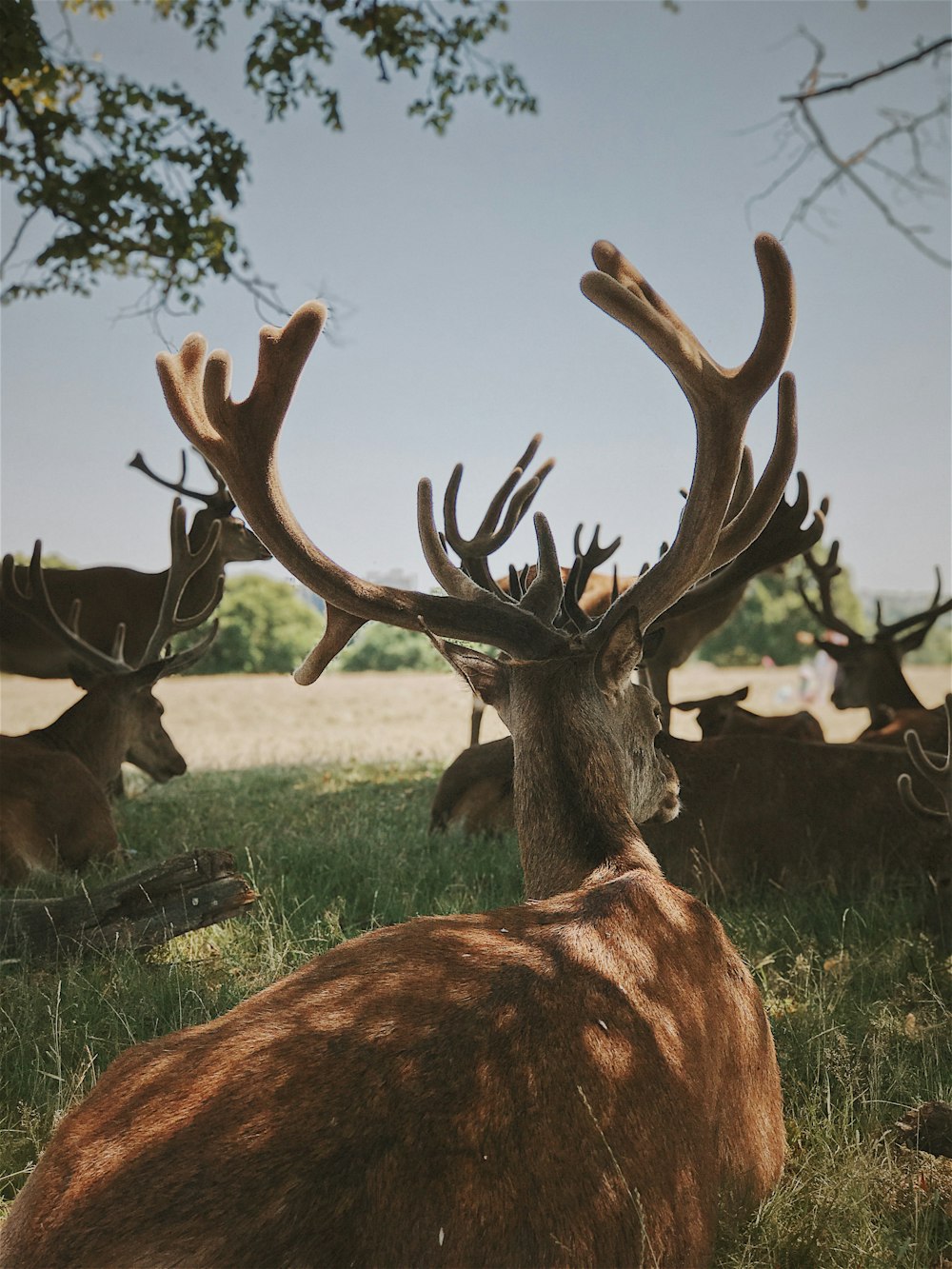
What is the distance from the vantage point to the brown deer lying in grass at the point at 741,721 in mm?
6684

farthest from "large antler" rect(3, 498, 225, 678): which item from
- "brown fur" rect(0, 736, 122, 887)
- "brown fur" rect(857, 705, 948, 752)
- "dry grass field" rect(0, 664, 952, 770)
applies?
"brown fur" rect(857, 705, 948, 752)

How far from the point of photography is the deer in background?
7.66 m

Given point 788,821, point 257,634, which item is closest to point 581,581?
point 788,821

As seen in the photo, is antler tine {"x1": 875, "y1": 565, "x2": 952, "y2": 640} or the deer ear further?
antler tine {"x1": 875, "y1": 565, "x2": 952, "y2": 640}

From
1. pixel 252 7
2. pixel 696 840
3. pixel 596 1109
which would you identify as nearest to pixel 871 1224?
pixel 596 1109

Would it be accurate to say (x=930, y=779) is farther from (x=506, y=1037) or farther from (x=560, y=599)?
(x=506, y=1037)

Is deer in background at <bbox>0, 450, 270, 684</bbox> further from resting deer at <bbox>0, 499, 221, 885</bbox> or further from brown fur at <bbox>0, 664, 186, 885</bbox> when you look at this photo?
brown fur at <bbox>0, 664, 186, 885</bbox>

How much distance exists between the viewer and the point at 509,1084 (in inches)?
66.3

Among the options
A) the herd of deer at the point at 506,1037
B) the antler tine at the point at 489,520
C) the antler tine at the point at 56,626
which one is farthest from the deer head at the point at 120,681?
the herd of deer at the point at 506,1037

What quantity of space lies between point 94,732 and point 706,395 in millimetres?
4847

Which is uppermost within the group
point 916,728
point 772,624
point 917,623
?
point 772,624

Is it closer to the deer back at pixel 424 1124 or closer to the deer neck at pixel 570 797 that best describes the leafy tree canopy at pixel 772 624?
the deer neck at pixel 570 797

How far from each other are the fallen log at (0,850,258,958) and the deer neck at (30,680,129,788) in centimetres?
279

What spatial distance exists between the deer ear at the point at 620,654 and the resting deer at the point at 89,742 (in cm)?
352
